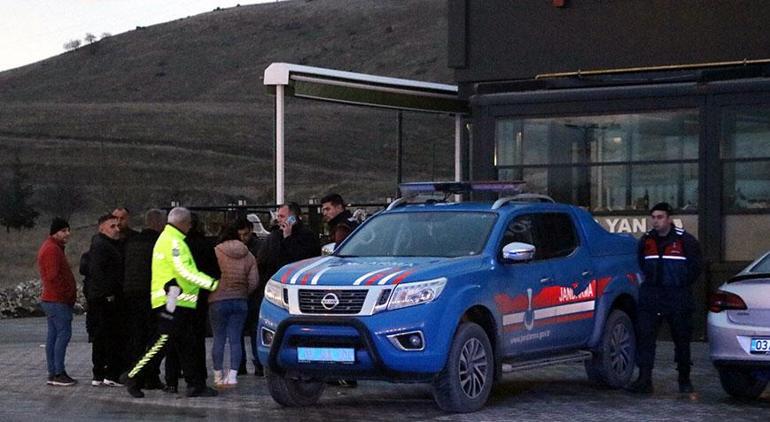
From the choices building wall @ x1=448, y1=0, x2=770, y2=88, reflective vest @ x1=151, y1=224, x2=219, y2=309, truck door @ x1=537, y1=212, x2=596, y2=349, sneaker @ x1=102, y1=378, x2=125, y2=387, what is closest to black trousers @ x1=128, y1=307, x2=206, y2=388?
reflective vest @ x1=151, y1=224, x2=219, y2=309

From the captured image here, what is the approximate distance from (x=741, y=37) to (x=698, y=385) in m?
9.13

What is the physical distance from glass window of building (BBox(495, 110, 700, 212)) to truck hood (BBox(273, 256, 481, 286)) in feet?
27.1

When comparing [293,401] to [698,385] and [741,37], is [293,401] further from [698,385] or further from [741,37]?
[741,37]

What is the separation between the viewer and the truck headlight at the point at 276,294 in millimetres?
13453

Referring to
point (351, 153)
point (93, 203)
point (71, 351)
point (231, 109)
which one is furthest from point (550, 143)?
point (231, 109)

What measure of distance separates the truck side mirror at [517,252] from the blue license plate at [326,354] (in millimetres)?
1644

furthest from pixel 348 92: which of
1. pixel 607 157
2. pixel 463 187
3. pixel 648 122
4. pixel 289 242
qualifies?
pixel 463 187

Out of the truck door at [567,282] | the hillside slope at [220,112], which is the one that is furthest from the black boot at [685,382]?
the hillside slope at [220,112]

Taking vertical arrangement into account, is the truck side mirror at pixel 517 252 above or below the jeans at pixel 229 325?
above

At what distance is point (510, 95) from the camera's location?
22.5 meters

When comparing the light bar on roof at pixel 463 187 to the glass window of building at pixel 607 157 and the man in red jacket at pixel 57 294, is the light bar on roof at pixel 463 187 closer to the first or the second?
the man in red jacket at pixel 57 294

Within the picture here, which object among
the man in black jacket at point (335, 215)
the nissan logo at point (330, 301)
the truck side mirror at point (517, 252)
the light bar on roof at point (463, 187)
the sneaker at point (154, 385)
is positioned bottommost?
the sneaker at point (154, 385)

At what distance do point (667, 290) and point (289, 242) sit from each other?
3.63 m

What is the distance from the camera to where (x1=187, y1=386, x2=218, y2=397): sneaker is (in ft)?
48.4
